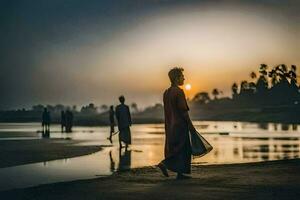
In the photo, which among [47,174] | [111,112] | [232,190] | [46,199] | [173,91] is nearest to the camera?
[46,199]

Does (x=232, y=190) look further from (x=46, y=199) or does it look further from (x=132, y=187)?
(x=46, y=199)

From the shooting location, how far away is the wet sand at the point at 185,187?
29.8 feet

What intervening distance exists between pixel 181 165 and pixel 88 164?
481 cm

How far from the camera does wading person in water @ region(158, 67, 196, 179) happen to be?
11.9m

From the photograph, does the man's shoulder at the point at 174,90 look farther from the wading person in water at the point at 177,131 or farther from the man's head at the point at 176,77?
the man's head at the point at 176,77

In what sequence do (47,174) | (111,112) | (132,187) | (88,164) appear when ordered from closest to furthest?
(132,187) → (47,174) → (88,164) → (111,112)

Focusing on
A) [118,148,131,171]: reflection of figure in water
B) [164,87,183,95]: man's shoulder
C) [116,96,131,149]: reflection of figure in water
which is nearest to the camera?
[164,87,183,95]: man's shoulder

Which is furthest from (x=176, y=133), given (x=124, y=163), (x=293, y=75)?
(x=293, y=75)

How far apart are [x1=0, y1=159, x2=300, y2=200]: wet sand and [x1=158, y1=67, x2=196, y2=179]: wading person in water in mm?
306

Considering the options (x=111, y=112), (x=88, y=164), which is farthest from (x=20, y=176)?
(x=111, y=112)

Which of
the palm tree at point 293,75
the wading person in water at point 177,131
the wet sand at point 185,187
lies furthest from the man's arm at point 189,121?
the palm tree at point 293,75

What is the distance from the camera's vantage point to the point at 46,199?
350 inches

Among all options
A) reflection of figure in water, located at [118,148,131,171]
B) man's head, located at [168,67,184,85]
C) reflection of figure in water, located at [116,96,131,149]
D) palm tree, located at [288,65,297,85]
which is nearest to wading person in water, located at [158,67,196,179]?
man's head, located at [168,67,184,85]

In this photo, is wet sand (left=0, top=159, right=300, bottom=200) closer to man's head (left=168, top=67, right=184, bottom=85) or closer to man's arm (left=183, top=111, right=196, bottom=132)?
man's arm (left=183, top=111, right=196, bottom=132)
